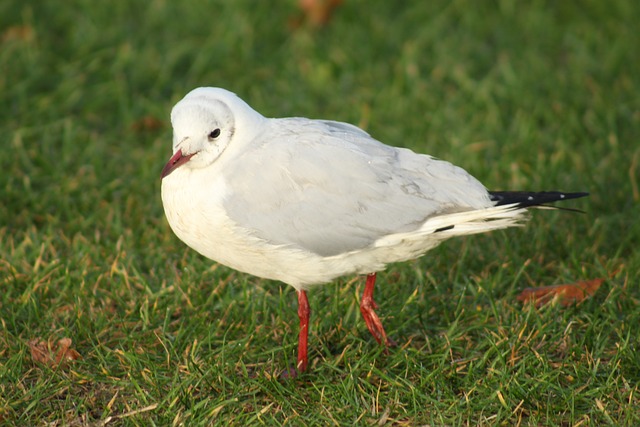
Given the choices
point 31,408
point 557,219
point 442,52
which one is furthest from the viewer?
point 442,52

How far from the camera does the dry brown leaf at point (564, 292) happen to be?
459 centimetres

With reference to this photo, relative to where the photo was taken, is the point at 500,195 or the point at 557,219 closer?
the point at 500,195

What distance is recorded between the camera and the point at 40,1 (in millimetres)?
7449

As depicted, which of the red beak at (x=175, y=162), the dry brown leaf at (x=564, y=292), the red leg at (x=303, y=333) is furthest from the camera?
the dry brown leaf at (x=564, y=292)

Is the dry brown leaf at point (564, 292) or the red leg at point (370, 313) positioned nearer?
the red leg at point (370, 313)

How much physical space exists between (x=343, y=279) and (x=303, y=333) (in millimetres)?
777

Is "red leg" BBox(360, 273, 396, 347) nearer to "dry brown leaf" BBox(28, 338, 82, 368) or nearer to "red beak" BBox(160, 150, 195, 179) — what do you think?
"red beak" BBox(160, 150, 195, 179)

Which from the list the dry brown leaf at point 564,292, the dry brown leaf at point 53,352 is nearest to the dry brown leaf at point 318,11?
the dry brown leaf at point 564,292

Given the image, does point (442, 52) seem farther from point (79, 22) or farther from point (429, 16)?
point (79, 22)

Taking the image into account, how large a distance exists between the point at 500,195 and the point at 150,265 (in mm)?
1953

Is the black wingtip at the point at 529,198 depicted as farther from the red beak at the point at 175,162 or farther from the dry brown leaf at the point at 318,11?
the dry brown leaf at the point at 318,11

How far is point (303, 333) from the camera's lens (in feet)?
13.7

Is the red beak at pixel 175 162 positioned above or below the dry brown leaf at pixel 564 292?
above

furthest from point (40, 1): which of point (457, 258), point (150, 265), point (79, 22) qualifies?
point (457, 258)
